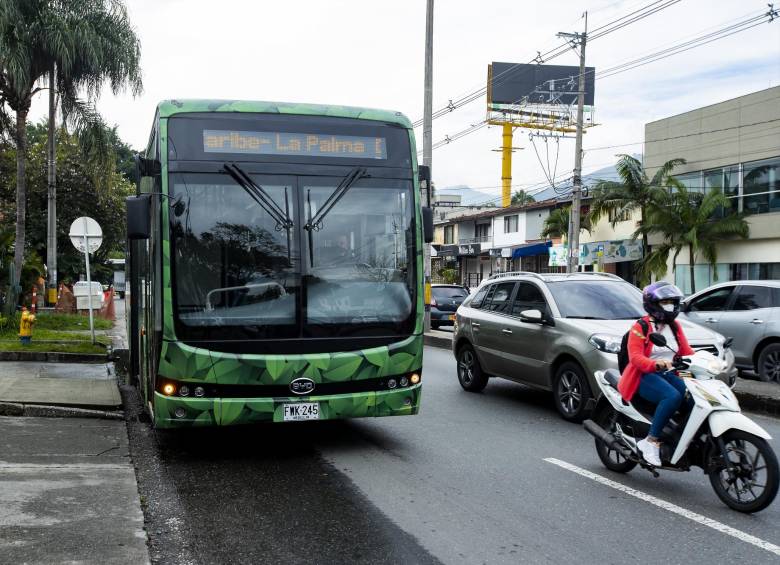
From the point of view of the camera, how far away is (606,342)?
351 inches

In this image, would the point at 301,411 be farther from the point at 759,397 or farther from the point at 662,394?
the point at 759,397

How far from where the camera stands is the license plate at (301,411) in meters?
7.07

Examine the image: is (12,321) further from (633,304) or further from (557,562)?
(557,562)

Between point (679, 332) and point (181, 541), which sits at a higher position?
point (679, 332)

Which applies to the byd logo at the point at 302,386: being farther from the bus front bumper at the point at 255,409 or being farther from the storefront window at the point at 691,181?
the storefront window at the point at 691,181

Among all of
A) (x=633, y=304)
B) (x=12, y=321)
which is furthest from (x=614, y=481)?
(x=12, y=321)

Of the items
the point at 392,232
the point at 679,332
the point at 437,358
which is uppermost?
the point at 392,232

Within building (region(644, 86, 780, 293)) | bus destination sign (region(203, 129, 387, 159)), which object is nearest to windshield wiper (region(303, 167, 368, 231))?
bus destination sign (region(203, 129, 387, 159))

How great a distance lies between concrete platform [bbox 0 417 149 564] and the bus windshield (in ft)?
4.81

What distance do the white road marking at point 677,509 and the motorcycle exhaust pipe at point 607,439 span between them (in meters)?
0.26

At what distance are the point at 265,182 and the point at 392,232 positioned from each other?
1.27 meters

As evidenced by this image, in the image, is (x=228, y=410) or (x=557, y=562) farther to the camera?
(x=228, y=410)

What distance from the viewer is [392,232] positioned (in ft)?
25.0

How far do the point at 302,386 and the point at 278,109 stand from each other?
101 inches
